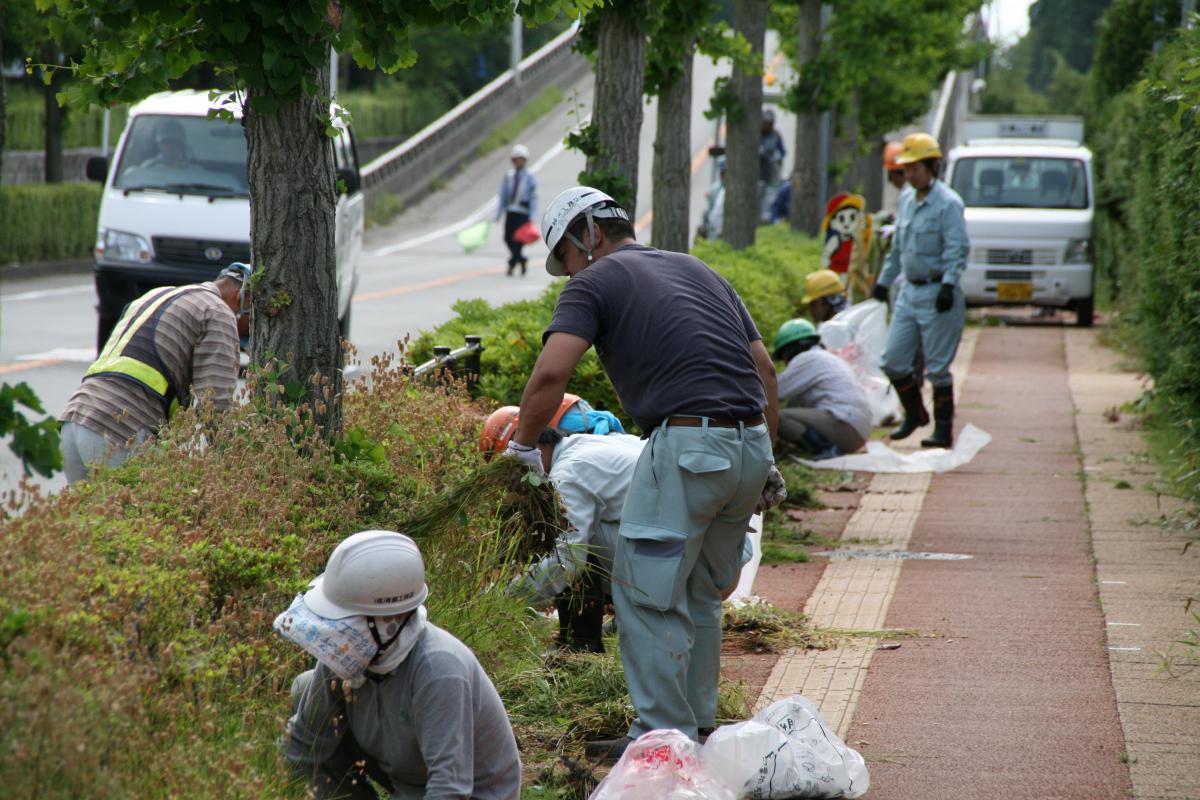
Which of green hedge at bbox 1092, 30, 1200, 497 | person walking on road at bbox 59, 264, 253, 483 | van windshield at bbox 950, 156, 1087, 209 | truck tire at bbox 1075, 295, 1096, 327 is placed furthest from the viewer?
van windshield at bbox 950, 156, 1087, 209

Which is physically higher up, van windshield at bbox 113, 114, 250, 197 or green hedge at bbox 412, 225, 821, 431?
van windshield at bbox 113, 114, 250, 197

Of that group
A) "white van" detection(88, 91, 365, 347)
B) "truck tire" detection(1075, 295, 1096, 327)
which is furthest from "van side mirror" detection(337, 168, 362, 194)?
"truck tire" detection(1075, 295, 1096, 327)

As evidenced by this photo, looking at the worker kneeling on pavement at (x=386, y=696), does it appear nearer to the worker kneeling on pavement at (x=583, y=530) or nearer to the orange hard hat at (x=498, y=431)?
the worker kneeling on pavement at (x=583, y=530)

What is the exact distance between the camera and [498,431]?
6152mm

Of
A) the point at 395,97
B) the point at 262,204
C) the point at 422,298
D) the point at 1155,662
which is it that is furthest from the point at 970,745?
the point at 395,97

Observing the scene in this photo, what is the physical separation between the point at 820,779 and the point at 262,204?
284cm

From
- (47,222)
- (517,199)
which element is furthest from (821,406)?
A: (47,222)

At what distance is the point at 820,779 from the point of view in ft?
15.1

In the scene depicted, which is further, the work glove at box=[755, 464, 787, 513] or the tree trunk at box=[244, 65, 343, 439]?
the tree trunk at box=[244, 65, 343, 439]

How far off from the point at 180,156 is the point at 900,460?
7626mm

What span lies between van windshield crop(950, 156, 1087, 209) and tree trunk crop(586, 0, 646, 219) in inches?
486

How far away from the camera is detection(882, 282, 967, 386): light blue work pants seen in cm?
1114

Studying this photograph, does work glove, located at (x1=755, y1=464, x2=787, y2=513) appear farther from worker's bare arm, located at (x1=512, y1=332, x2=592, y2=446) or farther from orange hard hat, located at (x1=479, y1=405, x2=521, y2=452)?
orange hard hat, located at (x1=479, y1=405, x2=521, y2=452)

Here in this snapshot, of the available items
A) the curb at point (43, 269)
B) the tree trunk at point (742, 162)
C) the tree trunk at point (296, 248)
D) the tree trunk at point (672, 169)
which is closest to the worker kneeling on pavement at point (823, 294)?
the tree trunk at point (672, 169)
